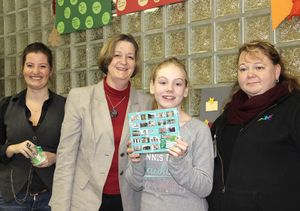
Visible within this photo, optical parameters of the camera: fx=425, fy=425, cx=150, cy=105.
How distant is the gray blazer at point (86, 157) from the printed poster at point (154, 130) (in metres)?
0.21

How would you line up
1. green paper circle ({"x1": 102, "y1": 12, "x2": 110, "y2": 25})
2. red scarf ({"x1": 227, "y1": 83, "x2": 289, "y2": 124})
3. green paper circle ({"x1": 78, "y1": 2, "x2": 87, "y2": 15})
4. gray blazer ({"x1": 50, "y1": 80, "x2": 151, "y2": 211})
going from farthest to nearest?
green paper circle ({"x1": 78, "y1": 2, "x2": 87, "y2": 15}), green paper circle ({"x1": 102, "y1": 12, "x2": 110, "y2": 25}), gray blazer ({"x1": 50, "y1": 80, "x2": 151, "y2": 211}), red scarf ({"x1": 227, "y1": 83, "x2": 289, "y2": 124})

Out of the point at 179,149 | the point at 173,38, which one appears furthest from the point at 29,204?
the point at 173,38

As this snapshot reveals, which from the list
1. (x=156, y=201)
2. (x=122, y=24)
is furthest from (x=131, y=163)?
(x=122, y=24)

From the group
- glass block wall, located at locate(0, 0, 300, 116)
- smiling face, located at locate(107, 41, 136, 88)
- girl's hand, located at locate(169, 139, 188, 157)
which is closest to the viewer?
girl's hand, located at locate(169, 139, 188, 157)

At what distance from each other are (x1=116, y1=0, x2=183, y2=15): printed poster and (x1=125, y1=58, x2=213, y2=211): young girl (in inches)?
45.5

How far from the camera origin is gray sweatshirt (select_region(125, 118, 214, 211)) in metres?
1.64

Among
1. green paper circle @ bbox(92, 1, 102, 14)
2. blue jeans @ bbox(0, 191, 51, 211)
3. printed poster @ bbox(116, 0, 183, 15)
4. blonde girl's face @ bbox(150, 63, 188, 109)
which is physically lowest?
blue jeans @ bbox(0, 191, 51, 211)

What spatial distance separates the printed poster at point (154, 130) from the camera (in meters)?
1.64

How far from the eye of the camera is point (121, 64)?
201 centimetres

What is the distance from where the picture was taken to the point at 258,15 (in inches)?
97.9

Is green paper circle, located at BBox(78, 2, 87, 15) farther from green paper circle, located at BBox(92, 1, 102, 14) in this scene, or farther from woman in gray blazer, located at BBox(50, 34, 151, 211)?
woman in gray blazer, located at BBox(50, 34, 151, 211)

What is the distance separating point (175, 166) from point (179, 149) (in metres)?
0.07

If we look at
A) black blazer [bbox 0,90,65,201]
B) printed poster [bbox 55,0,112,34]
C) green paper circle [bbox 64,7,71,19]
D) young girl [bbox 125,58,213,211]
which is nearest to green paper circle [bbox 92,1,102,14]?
printed poster [bbox 55,0,112,34]

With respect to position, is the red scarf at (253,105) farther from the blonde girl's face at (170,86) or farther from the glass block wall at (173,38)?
the glass block wall at (173,38)
